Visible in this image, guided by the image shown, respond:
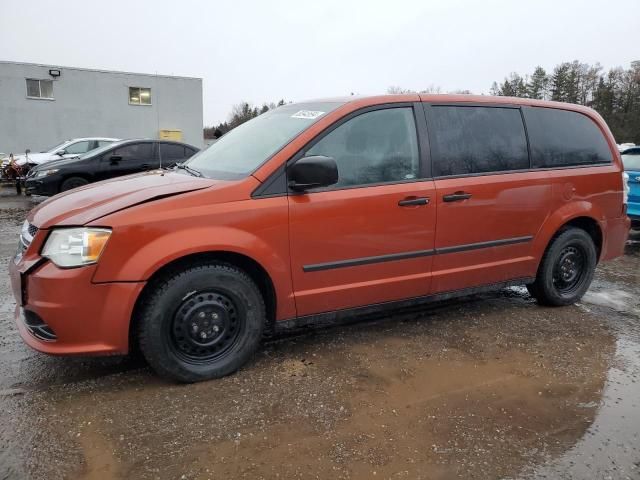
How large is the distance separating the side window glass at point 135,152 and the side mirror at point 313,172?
9.08 m

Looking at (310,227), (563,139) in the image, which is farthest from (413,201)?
(563,139)

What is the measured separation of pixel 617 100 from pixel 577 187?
57.6m

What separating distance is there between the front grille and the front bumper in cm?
2

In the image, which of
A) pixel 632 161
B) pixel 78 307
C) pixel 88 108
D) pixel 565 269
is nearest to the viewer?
pixel 78 307

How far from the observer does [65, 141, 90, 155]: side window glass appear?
15.3 metres

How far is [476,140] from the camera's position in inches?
156

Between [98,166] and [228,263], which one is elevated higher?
[98,166]

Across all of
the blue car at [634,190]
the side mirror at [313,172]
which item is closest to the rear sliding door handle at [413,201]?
the side mirror at [313,172]

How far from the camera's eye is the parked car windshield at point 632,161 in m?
7.89

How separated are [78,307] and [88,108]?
25.4 metres

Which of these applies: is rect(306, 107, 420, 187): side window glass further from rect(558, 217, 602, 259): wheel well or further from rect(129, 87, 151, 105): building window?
rect(129, 87, 151, 105): building window

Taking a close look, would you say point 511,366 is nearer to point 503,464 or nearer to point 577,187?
point 503,464

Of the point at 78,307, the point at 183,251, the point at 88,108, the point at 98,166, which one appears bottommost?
the point at 78,307

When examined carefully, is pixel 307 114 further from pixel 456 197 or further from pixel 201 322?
pixel 201 322
